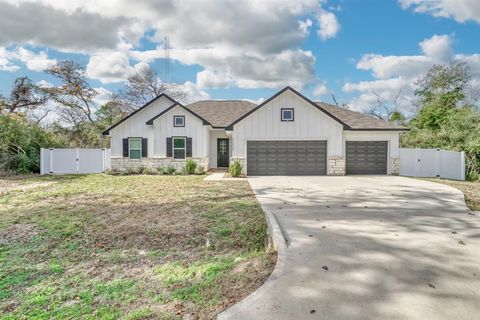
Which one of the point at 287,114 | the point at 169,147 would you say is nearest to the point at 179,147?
the point at 169,147

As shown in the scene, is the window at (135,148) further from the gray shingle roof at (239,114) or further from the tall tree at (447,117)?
the tall tree at (447,117)

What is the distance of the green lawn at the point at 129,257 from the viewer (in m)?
3.42

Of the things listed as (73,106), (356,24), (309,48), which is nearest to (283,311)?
(356,24)

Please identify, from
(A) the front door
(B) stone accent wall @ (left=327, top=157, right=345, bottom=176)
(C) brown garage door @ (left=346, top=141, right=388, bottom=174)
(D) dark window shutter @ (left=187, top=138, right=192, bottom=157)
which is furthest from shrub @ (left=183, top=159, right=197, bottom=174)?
(C) brown garage door @ (left=346, top=141, right=388, bottom=174)

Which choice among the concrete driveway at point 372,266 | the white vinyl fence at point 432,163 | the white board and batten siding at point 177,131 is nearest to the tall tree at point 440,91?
the white vinyl fence at point 432,163

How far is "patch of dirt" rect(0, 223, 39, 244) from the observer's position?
18.8 ft

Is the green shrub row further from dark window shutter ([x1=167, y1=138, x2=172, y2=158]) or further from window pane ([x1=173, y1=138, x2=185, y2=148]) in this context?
window pane ([x1=173, y1=138, x2=185, y2=148])

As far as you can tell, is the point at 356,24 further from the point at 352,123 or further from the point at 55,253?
the point at 55,253

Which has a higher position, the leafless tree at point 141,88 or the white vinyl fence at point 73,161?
the leafless tree at point 141,88

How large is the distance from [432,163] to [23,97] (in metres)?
31.2

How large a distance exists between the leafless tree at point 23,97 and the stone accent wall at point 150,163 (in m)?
13.9

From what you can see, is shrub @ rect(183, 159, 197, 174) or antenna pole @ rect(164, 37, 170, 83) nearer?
shrub @ rect(183, 159, 197, 174)

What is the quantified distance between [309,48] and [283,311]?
67.7 ft

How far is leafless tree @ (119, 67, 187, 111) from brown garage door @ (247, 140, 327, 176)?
21290 mm
